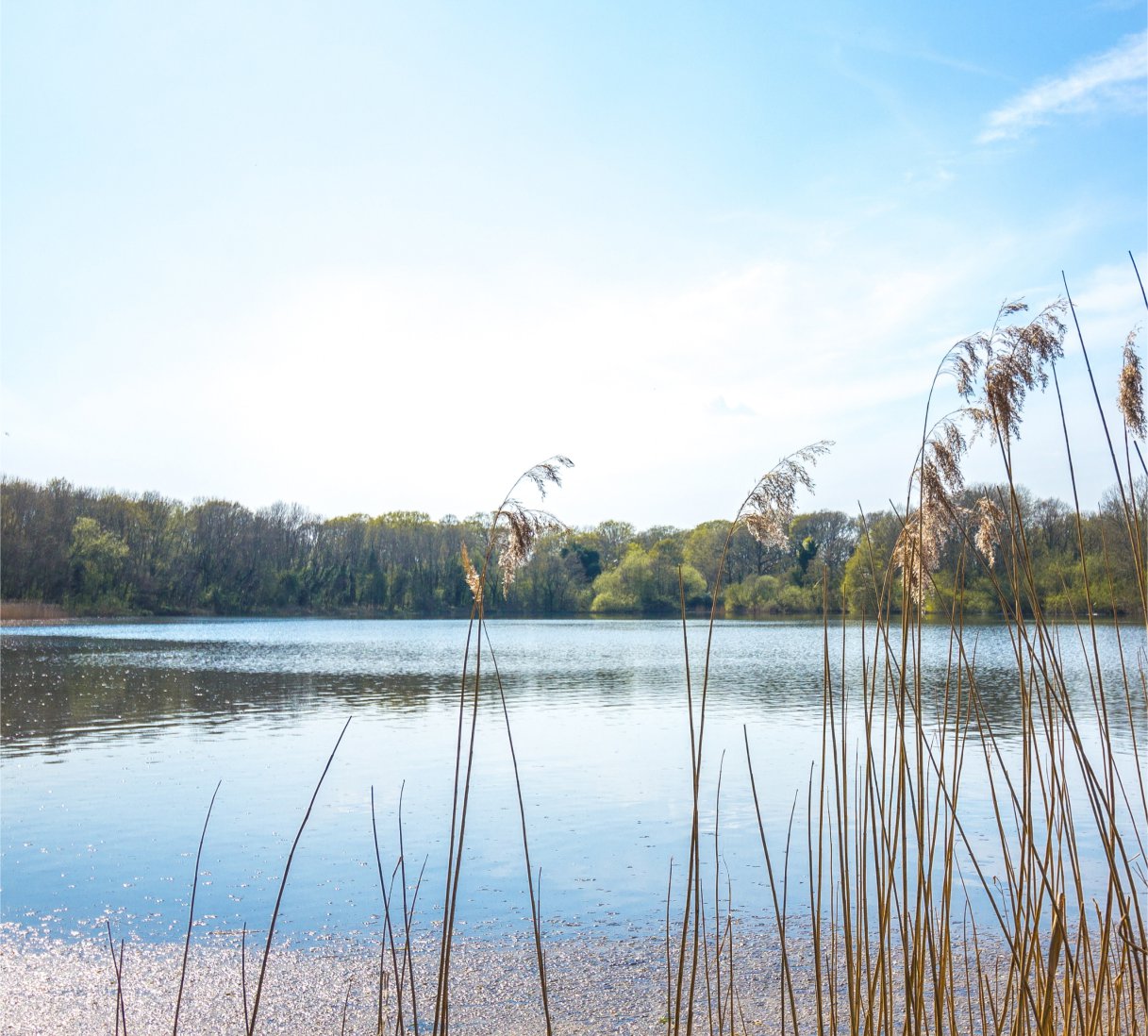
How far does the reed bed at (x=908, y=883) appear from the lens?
6.50 feet

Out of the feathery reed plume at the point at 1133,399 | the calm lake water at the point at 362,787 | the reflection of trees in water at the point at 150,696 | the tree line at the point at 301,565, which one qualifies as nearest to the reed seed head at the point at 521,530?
the calm lake water at the point at 362,787

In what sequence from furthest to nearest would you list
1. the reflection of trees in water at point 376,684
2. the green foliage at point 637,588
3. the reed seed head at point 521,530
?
the green foliage at point 637,588, the reflection of trees in water at point 376,684, the reed seed head at point 521,530

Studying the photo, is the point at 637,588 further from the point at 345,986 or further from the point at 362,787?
the point at 345,986

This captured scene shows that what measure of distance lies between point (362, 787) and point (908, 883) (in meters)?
6.20

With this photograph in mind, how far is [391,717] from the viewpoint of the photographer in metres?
14.8

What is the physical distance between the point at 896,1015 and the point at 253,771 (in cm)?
786

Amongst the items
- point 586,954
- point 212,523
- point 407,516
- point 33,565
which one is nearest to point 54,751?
point 586,954

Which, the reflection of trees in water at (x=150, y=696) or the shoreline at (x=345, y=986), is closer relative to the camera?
the shoreline at (x=345, y=986)

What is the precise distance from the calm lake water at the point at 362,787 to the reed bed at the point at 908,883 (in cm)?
39

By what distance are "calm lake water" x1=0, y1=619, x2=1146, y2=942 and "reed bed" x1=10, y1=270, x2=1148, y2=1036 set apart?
0.39 metres

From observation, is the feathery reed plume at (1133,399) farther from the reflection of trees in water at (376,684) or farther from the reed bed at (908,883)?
the reflection of trees in water at (376,684)

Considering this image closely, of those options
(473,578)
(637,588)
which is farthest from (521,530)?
(637,588)

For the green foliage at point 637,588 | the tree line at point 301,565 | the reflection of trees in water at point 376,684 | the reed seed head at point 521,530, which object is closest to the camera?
the reed seed head at point 521,530

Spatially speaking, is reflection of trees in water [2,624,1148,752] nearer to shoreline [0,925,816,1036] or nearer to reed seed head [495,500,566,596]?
shoreline [0,925,816,1036]
